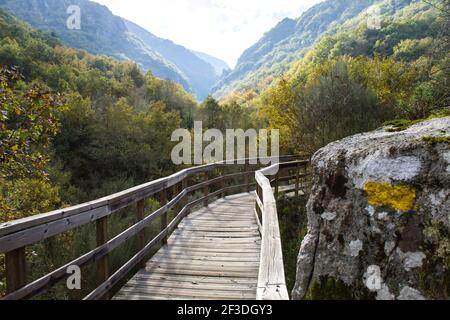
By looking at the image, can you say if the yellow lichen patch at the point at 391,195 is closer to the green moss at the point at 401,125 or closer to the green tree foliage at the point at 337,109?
the green moss at the point at 401,125

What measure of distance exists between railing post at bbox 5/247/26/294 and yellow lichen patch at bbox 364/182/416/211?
2.37 meters

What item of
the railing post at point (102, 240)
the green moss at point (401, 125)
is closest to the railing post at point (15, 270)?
the railing post at point (102, 240)

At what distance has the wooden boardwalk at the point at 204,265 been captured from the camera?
3.69 m

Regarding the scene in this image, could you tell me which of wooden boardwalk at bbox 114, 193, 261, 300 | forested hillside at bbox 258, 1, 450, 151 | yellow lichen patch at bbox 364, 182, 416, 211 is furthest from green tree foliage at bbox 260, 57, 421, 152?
yellow lichen patch at bbox 364, 182, 416, 211

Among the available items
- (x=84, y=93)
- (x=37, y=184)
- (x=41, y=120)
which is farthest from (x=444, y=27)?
(x=84, y=93)

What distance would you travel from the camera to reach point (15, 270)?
2035 mm

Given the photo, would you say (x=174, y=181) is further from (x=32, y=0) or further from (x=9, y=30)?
(x=32, y=0)

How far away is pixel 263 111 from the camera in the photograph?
2030 centimetres

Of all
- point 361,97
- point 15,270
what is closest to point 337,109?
point 361,97

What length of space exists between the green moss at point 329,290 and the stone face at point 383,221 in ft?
0.05

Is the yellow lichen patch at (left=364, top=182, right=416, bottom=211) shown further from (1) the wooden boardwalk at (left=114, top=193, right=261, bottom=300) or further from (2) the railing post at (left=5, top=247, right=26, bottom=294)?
(2) the railing post at (left=5, top=247, right=26, bottom=294)

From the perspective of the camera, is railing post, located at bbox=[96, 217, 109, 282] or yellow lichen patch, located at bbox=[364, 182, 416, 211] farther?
railing post, located at bbox=[96, 217, 109, 282]

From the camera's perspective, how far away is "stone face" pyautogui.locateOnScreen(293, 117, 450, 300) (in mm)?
2008

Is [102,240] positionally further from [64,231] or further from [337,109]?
[337,109]
